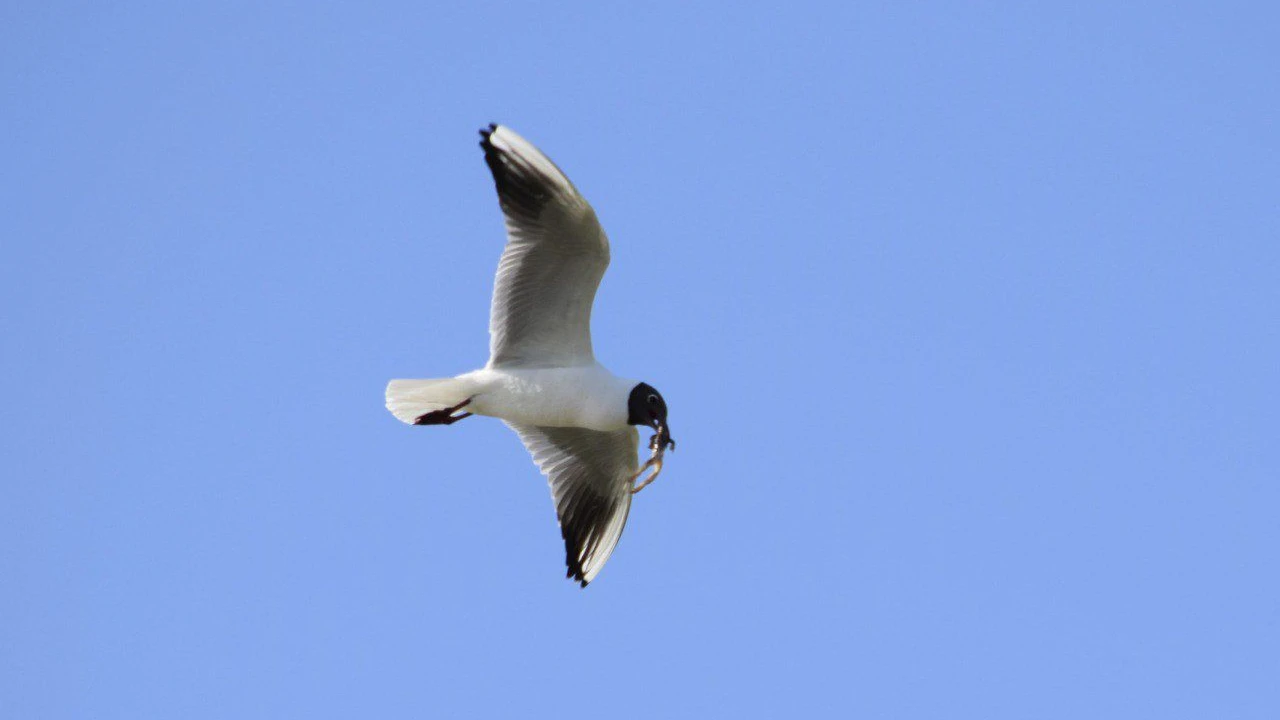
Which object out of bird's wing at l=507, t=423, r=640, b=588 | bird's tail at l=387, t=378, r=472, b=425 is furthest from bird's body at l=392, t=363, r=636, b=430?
bird's wing at l=507, t=423, r=640, b=588

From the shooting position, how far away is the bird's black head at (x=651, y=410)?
9.82 meters

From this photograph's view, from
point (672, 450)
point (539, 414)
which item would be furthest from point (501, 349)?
point (672, 450)

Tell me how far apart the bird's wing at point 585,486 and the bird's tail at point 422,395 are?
33.7 inches

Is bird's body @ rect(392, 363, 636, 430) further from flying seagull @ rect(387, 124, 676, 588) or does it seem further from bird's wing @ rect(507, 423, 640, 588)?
bird's wing @ rect(507, 423, 640, 588)

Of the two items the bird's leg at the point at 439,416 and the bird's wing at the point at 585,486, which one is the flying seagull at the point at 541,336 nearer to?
the bird's leg at the point at 439,416

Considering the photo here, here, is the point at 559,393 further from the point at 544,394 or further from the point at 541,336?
the point at 541,336

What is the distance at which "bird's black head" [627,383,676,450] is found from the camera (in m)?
9.82

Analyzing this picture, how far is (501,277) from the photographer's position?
970cm

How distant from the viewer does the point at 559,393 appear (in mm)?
9820

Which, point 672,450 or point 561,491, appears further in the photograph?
point 561,491

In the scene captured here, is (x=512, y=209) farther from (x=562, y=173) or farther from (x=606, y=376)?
(x=606, y=376)

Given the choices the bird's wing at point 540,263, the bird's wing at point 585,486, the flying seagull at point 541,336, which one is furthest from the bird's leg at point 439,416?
the bird's wing at point 585,486

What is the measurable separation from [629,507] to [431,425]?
143cm

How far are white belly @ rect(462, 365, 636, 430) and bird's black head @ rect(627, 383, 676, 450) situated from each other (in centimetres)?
5
